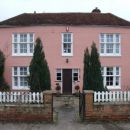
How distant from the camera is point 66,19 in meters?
34.0

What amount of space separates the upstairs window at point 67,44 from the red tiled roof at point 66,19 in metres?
1.08

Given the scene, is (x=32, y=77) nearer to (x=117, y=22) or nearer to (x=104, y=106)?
(x=104, y=106)

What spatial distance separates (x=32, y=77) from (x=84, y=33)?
9.32 meters

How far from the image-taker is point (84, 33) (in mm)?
33250

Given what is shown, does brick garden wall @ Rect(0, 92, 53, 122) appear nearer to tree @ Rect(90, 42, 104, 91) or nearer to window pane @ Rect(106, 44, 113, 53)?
tree @ Rect(90, 42, 104, 91)

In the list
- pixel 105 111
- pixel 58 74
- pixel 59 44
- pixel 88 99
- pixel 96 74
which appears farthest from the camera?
pixel 58 74

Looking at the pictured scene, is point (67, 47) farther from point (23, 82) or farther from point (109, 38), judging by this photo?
point (23, 82)

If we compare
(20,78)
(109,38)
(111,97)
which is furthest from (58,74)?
(111,97)

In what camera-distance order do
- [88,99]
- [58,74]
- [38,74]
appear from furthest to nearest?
1. [58,74]
2. [38,74]
3. [88,99]


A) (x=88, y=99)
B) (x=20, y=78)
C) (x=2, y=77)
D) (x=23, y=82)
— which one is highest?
(x=2, y=77)

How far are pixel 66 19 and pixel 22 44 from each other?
4.21 metres

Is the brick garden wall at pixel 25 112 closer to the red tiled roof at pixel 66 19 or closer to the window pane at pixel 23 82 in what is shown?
the window pane at pixel 23 82

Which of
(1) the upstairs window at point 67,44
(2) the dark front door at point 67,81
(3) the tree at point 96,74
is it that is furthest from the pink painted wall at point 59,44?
(3) the tree at point 96,74

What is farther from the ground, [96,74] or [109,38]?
[109,38]
